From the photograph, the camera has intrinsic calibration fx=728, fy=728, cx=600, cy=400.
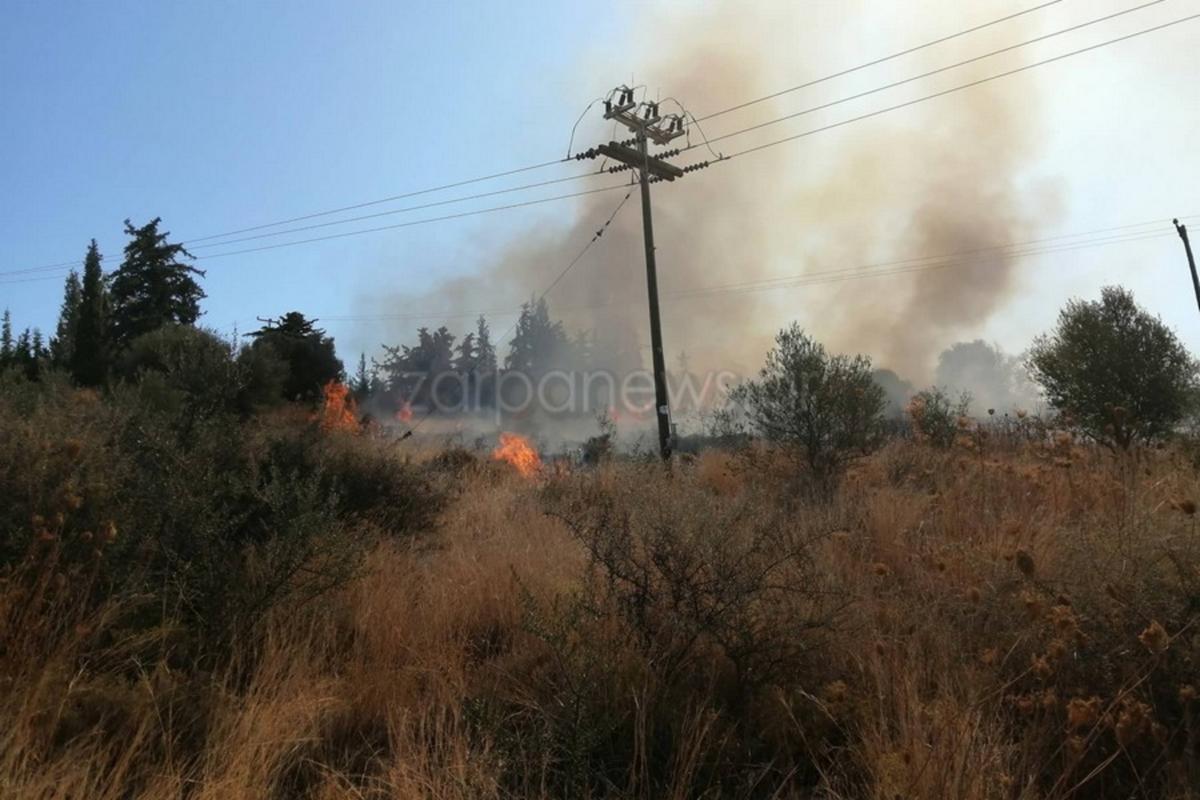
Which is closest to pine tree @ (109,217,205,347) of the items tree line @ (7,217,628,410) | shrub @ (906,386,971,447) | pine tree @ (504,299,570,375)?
tree line @ (7,217,628,410)

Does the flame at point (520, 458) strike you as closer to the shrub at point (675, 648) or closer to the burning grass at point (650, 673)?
the burning grass at point (650, 673)

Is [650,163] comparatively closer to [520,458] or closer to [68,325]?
[520,458]

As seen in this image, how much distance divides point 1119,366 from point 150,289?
41590 mm

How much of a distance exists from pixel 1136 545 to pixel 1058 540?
29.4 inches

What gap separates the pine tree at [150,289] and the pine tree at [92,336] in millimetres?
1543

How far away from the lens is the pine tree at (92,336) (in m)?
31.4

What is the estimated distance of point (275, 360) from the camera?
23.9 meters

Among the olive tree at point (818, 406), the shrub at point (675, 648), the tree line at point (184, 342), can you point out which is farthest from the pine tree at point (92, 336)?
the shrub at point (675, 648)

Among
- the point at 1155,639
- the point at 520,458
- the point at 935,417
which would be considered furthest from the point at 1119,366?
the point at 1155,639

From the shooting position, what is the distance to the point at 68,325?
47.5 metres

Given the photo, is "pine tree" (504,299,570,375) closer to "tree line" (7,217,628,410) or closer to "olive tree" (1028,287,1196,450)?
"tree line" (7,217,628,410)

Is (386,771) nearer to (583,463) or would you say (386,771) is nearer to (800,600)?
(800,600)

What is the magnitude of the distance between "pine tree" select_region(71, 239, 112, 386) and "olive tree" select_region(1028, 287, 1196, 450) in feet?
114

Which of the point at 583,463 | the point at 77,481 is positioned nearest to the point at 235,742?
the point at 77,481
